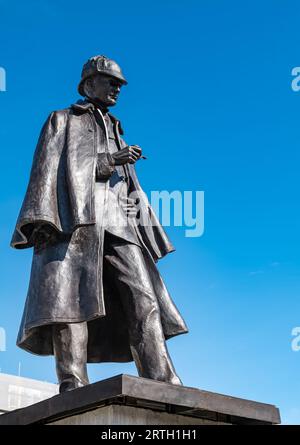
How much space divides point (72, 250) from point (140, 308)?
0.84m

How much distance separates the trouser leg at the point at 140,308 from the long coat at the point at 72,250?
208 mm

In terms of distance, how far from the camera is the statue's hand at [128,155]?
890cm

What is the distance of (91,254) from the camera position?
8562 mm

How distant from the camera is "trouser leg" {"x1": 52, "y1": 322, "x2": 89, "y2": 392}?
26.7 ft

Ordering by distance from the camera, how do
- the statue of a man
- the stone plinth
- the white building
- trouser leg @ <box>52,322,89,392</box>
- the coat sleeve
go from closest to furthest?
the stone plinth, trouser leg @ <box>52,322,89,392</box>, the statue of a man, the coat sleeve, the white building

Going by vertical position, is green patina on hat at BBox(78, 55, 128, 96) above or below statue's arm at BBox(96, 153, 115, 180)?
above

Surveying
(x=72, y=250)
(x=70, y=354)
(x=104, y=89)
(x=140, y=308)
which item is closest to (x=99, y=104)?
(x=104, y=89)

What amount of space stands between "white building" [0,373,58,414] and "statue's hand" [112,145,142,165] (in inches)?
788

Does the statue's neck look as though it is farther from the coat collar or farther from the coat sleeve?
the coat sleeve

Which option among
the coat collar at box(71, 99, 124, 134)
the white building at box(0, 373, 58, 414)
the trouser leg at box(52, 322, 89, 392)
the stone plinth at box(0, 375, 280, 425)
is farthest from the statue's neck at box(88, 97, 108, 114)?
the white building at box(0, 373, 58, 414)

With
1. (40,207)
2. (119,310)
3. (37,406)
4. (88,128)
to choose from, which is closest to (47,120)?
(88,128)

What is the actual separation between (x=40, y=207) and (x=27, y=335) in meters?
1.20

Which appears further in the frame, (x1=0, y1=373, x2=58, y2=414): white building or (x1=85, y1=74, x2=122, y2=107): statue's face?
(x1=0, y1=373, x2=58, y2=414): white building

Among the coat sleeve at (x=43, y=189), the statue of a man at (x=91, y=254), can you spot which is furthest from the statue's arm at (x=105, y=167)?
the coat sleeve at (x=43, y=189)
